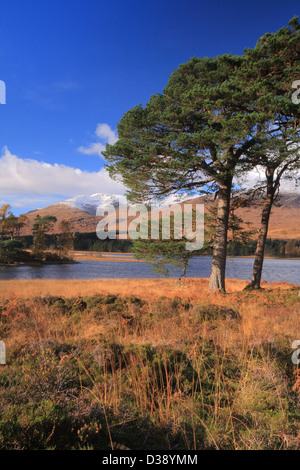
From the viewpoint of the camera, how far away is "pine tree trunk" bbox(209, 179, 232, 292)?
46.6 feet

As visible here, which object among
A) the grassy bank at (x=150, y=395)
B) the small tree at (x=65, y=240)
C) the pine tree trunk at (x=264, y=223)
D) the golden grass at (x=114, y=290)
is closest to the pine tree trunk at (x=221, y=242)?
the golden grass at (x=114, y=290)

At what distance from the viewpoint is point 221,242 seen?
1423 cm

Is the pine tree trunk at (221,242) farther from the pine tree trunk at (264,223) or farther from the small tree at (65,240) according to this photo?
the small tree at (65,240)

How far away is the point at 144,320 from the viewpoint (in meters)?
7.46

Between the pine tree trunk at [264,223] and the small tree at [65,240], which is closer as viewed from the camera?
the pine tree trunk at [264,223]

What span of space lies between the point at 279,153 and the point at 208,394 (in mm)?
10662

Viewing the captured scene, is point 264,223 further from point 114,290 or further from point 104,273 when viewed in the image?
point 104,273

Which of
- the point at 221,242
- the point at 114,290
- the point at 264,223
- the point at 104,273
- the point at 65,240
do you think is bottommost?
the point at 104,273

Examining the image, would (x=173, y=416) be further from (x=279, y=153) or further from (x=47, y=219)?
(x=47, y=219)

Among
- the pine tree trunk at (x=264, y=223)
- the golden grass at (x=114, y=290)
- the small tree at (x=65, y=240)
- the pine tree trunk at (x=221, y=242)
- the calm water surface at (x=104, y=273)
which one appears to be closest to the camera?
the pine tree trunk at (x=221, y=242)

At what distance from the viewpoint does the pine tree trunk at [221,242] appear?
46.6ft

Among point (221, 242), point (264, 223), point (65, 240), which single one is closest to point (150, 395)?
point (221, 242)

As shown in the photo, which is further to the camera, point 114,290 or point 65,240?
point 65,240

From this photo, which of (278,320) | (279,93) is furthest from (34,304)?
(279,93)
